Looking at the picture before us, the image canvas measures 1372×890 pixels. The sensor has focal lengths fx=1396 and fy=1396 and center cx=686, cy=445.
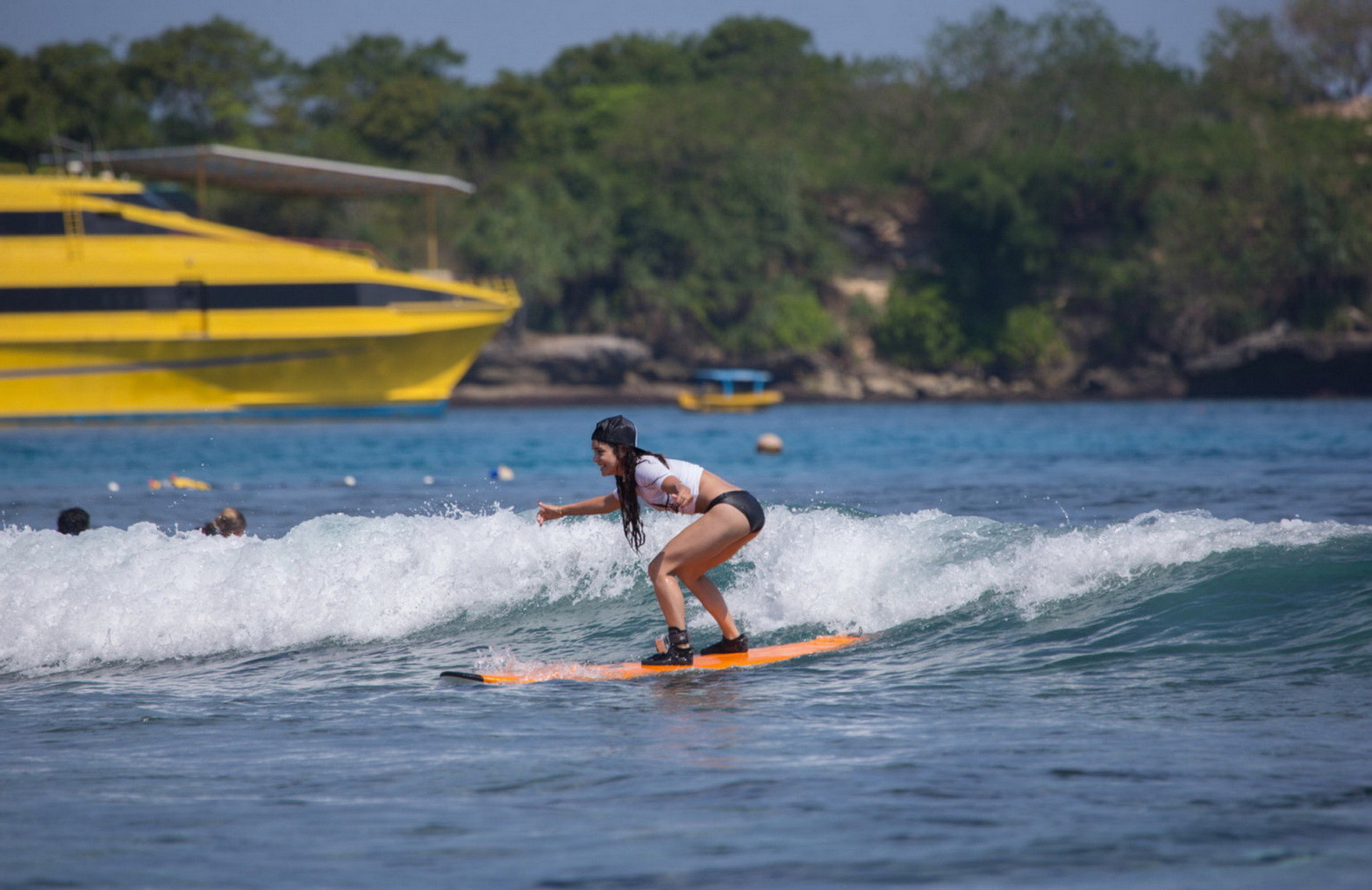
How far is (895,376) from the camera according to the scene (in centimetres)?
6347

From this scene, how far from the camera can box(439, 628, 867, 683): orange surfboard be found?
7770 millimetres

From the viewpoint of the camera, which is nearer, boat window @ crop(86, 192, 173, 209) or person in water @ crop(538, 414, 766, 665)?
person in water @ crop(538, 414, 766, 665)

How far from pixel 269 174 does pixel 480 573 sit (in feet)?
116

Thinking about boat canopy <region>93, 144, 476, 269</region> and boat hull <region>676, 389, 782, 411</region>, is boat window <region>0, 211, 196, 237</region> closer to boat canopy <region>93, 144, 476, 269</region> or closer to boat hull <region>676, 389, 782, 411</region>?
boat canopy <region>93, 144, 476, 269</region>

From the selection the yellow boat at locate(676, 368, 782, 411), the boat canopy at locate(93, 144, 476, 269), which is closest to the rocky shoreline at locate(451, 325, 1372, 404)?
the yellow boat at locate(676, 368, 782, 411)

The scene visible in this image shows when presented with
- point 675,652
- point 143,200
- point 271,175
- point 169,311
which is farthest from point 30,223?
point 675,652

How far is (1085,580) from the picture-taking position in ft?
30.5

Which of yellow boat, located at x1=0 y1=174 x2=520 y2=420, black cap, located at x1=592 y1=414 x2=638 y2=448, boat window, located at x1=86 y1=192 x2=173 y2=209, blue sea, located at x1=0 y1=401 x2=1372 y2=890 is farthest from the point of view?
boat window, located at x1=86 y1=192 x2=173 y2=209

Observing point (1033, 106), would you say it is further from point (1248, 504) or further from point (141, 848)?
point (141, 848)

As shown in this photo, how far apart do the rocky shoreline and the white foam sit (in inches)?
1841

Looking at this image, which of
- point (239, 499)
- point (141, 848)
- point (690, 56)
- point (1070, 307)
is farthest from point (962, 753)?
point (690, 56)

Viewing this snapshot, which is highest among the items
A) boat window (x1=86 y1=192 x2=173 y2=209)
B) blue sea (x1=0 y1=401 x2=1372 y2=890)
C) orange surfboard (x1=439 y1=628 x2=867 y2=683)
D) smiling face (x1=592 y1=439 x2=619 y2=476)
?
boat window (x1=86 y1=192 x2=173 y2=209)

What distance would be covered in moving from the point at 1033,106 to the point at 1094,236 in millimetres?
9911

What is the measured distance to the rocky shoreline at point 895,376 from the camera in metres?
55.1
